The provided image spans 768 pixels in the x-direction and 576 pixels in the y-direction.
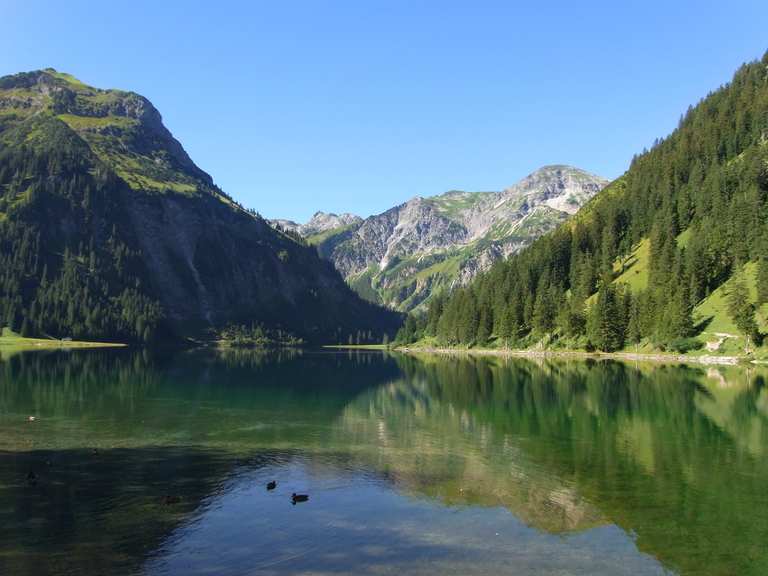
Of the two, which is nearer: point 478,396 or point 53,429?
point 53,429

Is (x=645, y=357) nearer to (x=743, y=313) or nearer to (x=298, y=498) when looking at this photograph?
(x=743, y=313)

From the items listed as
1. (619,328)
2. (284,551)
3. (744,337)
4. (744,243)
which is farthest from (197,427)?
(744,243)

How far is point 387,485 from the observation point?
41781mm

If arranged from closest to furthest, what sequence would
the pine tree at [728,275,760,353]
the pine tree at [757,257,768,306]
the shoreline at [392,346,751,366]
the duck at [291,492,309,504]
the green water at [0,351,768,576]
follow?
the green water at [0,351,768,576]
the duck at [291,492,309,504]
the pine tree at [728,275,760,353]
the pine tree at [757,257,768,306]
the shoreline at [392,346,751,366]

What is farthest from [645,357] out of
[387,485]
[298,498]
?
[298,498]

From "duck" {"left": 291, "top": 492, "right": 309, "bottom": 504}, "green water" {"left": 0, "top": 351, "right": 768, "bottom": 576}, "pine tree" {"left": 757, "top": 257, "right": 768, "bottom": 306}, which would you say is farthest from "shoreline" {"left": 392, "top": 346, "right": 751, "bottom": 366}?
"duck" {"left": 291, "top": 492, "right": 309, "bottom": 504}

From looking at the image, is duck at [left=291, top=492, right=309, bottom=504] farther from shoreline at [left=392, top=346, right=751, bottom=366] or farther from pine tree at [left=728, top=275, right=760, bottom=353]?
shoreline at [left=392, top=346, right=751, bottom=366]

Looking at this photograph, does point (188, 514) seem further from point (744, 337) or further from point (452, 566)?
point (744, 337)

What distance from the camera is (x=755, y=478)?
4256 cm

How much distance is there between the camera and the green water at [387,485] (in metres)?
28.1

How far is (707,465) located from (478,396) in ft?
156

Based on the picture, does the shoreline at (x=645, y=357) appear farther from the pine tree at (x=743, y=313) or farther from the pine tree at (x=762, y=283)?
the pine tree at (x=762, y=283)

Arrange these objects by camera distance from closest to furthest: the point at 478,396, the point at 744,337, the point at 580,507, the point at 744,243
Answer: the point at 580,507 < the point at 478,396 < the point at 744,337 < the point at 744,243

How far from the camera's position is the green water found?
92.2 feet
